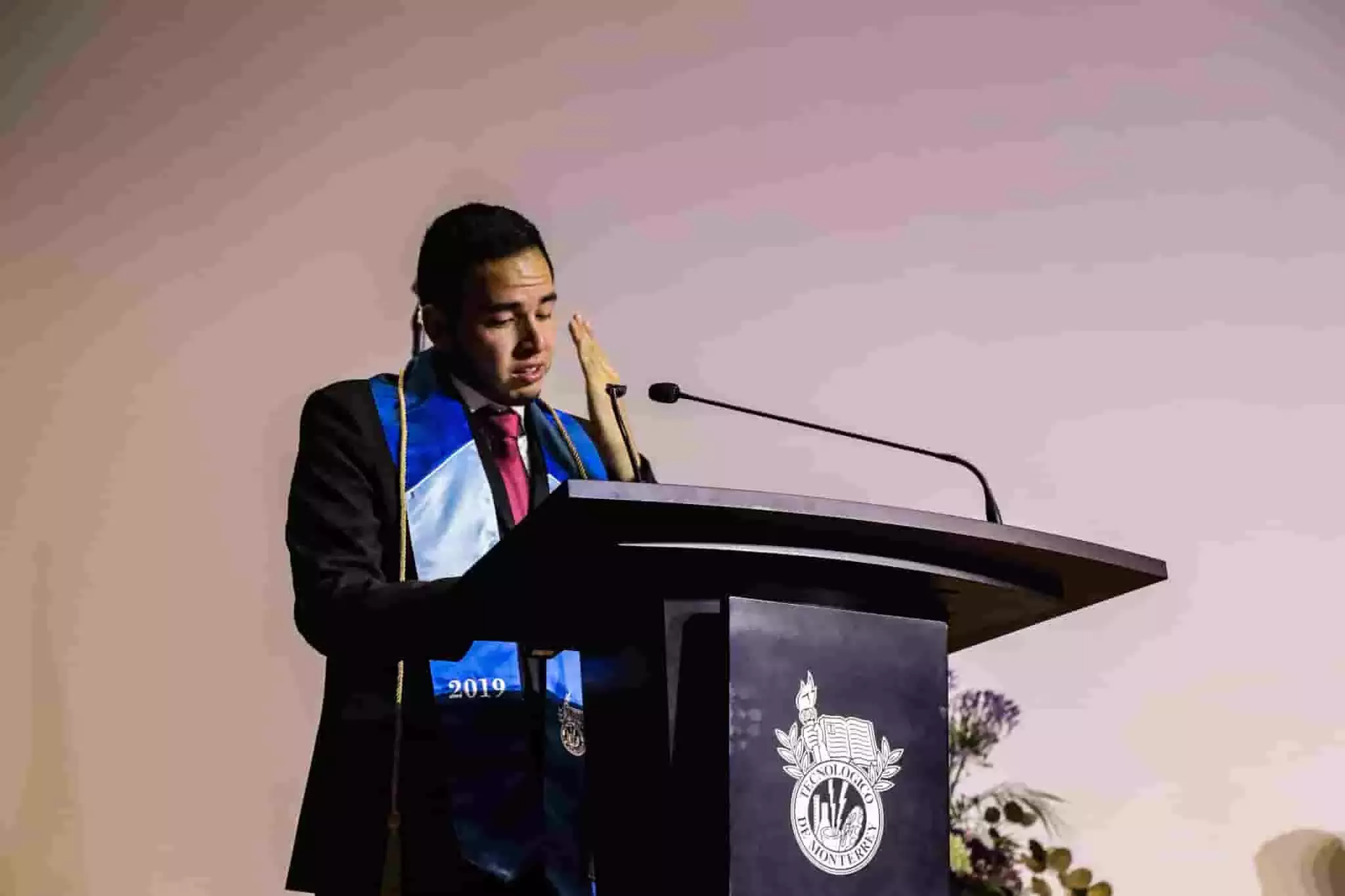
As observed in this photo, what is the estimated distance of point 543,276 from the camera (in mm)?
1965

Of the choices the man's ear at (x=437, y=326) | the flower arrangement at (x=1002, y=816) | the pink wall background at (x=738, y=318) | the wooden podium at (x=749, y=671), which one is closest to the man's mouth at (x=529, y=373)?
the man's ear at (x=437, y=326)

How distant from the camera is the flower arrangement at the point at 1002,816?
2.87m

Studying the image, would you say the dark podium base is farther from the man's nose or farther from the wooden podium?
the man's nose

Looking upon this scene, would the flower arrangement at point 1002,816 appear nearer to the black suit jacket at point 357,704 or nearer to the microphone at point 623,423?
the microphone at point 623,423

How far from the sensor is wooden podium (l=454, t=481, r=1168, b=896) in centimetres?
119

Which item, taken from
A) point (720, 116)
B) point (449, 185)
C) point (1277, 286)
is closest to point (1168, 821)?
point (1277, 286)

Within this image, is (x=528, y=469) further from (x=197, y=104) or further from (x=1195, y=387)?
(x=1195, y=387)

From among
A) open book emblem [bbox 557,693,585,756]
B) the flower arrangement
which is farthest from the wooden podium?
the flower arrangement

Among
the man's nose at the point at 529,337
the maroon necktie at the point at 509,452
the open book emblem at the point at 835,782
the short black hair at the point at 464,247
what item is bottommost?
the open book emblem at the point at 835,782

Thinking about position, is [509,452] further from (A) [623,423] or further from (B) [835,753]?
(B) [835,753]

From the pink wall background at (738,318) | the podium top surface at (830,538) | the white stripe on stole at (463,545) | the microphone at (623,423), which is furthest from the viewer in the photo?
the pink wall background at (738,318)

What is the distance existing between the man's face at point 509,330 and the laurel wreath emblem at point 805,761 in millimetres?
828

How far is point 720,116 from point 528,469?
1.50 m

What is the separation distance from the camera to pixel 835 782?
1.26 meters
